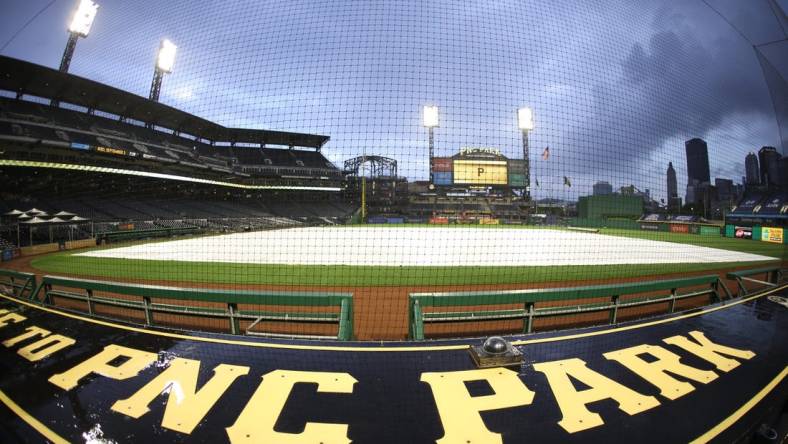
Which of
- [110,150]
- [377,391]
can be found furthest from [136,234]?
[377,391]

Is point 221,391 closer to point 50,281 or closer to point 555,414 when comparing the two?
point 555,414

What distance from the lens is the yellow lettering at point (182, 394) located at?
1.31 meters

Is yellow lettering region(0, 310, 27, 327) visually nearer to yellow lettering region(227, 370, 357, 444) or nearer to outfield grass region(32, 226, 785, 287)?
yellow lettering region(227, 370, 357, 444)

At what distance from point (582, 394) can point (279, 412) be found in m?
1.53

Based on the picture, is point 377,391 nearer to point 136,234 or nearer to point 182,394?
point 182,394

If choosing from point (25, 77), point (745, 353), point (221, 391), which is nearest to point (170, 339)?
point (221, 391)

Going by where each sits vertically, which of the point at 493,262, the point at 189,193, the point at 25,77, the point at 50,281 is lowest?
the point at 493,262

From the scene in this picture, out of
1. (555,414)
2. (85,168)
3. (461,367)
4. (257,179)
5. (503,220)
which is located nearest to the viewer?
(555,414)

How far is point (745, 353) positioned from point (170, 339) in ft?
13.3

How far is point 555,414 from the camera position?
1.32 meters

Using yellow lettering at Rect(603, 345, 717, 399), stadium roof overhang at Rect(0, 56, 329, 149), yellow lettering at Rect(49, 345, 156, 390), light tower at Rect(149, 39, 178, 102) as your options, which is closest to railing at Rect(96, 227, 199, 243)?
light tower at Rect(149, 39, 178, 102)

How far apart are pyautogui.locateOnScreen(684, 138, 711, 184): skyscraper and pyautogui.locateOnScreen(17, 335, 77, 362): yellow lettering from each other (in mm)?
9797

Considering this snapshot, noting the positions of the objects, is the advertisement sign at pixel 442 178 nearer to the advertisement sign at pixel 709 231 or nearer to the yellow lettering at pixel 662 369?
the advertisement sign at pixel 709 231

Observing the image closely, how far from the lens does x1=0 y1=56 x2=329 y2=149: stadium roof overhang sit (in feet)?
63.0
